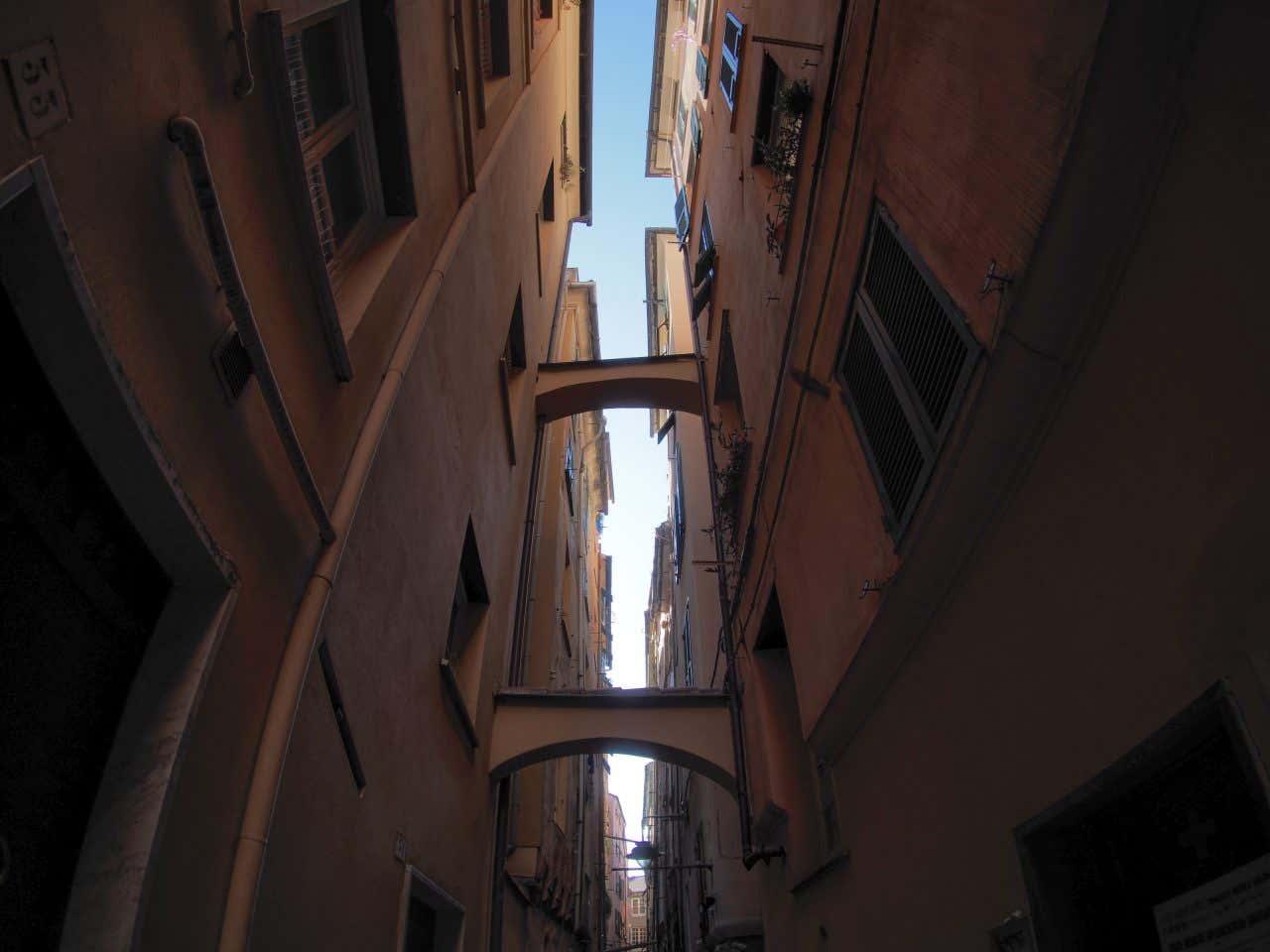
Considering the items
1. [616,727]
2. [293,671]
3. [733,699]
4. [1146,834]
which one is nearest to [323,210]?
[293,671]

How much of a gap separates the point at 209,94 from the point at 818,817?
595 centimetres

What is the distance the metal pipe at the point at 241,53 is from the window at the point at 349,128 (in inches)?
43.5

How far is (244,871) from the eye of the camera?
2.75m

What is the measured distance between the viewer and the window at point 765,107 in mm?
7383

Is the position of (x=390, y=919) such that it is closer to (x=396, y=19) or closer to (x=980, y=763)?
(x=980, y=763)

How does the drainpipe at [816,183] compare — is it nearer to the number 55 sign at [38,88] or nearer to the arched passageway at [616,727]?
the arched passageway at [616,727]

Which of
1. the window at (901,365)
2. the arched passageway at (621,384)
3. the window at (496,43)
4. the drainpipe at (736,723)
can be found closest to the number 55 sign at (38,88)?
the window at (901,365)

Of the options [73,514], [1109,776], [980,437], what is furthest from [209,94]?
[1109,776]

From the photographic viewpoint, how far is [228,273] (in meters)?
2.55

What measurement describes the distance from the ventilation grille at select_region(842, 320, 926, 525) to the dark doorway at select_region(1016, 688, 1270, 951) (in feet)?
4.62

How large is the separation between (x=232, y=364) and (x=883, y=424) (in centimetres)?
305

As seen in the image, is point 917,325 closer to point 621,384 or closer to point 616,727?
point 616,727

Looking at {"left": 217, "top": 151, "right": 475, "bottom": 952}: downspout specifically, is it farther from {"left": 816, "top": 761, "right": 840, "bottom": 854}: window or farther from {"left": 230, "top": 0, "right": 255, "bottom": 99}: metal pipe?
{"left": 816, "top": 761, "right": 840, "bottom": 854}: window

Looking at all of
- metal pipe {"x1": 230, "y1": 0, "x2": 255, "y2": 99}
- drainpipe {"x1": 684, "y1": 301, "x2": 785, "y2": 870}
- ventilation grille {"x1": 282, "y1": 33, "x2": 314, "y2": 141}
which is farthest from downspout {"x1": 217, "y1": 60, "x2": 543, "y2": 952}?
drainpipe {"x1": 684, "y1": 301, "x2": 785, "y2": 870}
